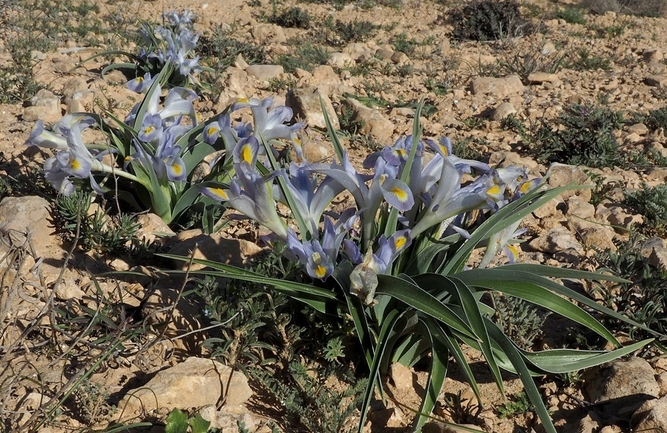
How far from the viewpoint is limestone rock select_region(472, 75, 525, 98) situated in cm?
589

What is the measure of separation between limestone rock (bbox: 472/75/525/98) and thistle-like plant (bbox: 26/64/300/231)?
312 cm

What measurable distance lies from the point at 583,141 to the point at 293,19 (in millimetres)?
4248

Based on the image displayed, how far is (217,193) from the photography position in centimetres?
217

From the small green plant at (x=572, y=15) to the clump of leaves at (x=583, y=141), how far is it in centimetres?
437

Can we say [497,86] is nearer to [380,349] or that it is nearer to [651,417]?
[651,417]

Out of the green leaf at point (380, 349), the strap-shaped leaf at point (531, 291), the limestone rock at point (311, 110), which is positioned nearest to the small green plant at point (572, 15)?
the limestone rock at point (311, 110)

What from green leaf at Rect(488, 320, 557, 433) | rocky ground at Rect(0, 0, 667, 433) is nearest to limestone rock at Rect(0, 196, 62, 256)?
rocky ground at Rect(0, 0, 667, 433)

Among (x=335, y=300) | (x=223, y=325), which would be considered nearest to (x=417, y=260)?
(x=335, y=300)

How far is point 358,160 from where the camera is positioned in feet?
15.2

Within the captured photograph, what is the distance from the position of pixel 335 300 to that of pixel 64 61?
14.8 feet

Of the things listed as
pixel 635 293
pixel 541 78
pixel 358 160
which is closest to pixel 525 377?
pixel 635 293

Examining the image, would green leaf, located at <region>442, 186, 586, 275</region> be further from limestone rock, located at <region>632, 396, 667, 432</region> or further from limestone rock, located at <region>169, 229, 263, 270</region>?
limestone rock, located at <region>169, 229, 263, 270</region>

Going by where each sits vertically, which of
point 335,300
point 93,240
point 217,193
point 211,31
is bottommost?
point 211,31

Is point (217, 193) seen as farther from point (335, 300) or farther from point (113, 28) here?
point (113, 28)
